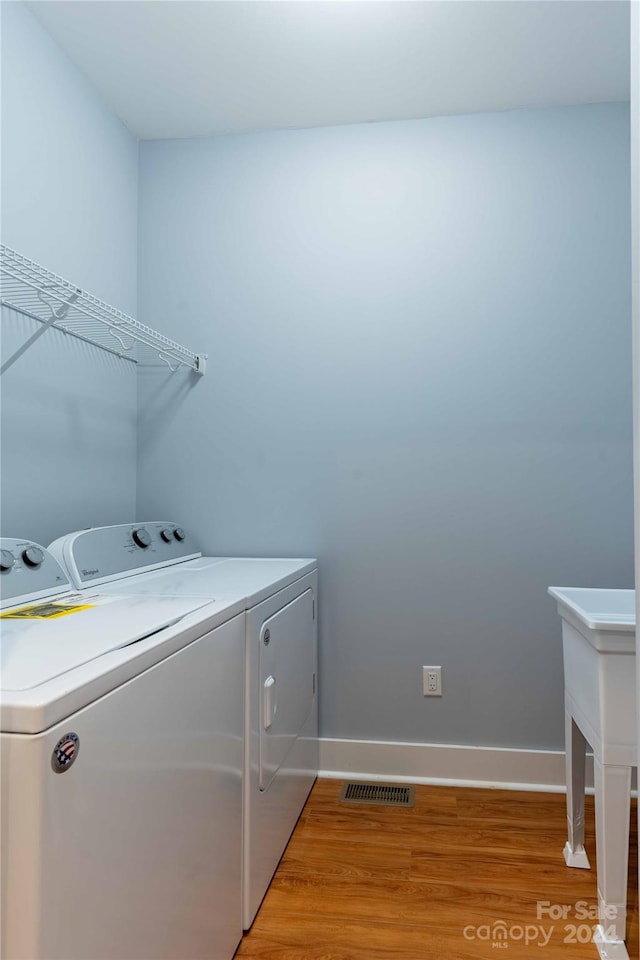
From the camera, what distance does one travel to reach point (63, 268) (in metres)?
1.96

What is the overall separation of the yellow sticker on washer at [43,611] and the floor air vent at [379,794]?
1.32 m

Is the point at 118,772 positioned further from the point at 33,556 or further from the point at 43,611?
the point at 33,556

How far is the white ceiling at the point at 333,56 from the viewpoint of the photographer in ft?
5.90

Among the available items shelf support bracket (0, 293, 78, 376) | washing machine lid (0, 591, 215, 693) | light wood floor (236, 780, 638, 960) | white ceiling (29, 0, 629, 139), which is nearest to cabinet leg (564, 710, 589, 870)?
light wood floor (236, 780, 638, 960)

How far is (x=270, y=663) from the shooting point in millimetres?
1611

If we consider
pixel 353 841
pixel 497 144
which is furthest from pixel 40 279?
pixel 353 841

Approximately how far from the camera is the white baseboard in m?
2.17

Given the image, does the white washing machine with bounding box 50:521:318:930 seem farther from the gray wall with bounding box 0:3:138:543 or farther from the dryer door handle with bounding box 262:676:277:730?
the gray wall with bounding box 0:3:138:543

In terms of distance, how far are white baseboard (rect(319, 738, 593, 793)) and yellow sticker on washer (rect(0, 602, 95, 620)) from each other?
1.37 meters

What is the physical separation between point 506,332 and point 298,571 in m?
1.19

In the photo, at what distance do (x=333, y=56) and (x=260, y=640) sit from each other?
1868mm

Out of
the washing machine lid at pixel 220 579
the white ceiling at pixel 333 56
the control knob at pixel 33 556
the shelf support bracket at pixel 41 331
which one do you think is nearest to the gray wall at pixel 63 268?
the shelf support bracket at pixel 41 331

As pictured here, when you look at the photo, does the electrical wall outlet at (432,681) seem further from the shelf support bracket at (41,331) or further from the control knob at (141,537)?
the shelf support bracket at (41,331)

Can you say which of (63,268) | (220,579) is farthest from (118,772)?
(63,268)
